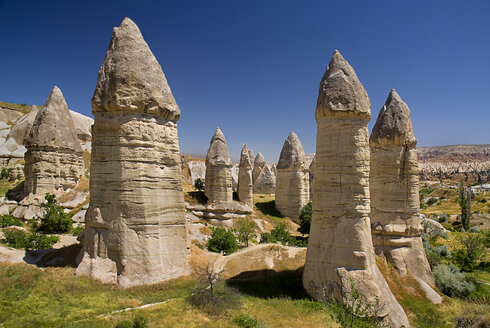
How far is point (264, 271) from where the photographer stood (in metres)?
12.3

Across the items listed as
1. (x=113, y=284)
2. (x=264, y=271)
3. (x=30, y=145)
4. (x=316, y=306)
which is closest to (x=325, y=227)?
(x=316, y=306)

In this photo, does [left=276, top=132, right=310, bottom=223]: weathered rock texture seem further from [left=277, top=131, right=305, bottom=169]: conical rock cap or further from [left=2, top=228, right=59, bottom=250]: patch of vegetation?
[left=2, top=228, right=59, bottom=250]: patch of vegetation

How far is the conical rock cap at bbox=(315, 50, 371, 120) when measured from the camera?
9586 mm

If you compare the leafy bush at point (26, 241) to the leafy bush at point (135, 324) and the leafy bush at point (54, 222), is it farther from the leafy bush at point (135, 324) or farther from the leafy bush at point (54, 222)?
the leafy bush at point (135, 324)

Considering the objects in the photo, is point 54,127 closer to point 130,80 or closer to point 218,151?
point 218,151

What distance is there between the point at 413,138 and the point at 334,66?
7.18 meters

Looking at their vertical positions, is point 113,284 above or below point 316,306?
above

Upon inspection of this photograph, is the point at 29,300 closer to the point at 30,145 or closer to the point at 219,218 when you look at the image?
the point at 30,145

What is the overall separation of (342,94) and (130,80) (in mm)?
6980

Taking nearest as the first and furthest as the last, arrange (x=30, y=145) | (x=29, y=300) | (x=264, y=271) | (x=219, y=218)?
1. (x=29, y=300)
2. (x=264, y=271)
3. (x=30, y=145)
4. (x=219, y=218)

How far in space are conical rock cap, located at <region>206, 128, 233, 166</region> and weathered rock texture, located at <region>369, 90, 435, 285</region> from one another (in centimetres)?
1450

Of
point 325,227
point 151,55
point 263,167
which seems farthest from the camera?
point 263,167

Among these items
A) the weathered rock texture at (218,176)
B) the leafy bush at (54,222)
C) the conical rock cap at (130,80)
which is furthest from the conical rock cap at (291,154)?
the conical rock cap at (130,80)

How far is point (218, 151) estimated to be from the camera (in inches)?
1075
